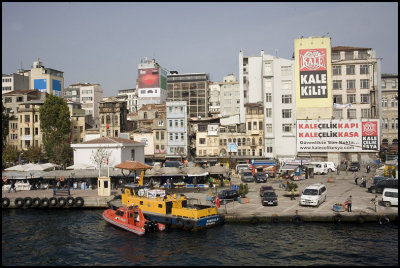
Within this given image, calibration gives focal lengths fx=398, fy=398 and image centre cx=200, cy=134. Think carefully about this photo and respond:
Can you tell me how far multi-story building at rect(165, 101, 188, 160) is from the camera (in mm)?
75500

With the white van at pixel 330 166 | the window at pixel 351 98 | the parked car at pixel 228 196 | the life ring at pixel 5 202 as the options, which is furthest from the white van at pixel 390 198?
the window at pixel 351 98

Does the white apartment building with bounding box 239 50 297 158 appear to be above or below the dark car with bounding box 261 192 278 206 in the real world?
above

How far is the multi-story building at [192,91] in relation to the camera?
11788 cm

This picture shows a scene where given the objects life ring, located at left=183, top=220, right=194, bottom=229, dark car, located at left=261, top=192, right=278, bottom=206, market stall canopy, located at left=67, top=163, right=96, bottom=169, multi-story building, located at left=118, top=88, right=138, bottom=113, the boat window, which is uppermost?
multi-story building, located at left=118, top=88, right=138, bottom=113

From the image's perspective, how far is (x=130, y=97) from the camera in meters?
152

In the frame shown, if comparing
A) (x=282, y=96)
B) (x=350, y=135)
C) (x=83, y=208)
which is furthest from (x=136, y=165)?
(x=350, y=135)

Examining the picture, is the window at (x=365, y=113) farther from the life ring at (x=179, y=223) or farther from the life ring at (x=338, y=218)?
the life ring at (x=179, y=223)

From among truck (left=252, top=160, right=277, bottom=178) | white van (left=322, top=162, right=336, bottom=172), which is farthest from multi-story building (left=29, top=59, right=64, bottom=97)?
white van (left=322, top=162, right=336, bottom=172)

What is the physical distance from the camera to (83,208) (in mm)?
43062

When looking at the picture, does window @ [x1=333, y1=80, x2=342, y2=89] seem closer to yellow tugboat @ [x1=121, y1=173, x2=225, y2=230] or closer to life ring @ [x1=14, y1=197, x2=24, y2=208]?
yellow tugboat @ [x1=121, y1=173, x2=225, y2=230]

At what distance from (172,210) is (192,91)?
87229 millimetres

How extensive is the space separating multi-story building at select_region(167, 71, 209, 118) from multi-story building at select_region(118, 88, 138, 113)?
27434 millimetres

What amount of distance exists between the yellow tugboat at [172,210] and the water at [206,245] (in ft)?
2.47

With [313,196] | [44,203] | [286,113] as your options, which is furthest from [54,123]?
[313,196]
